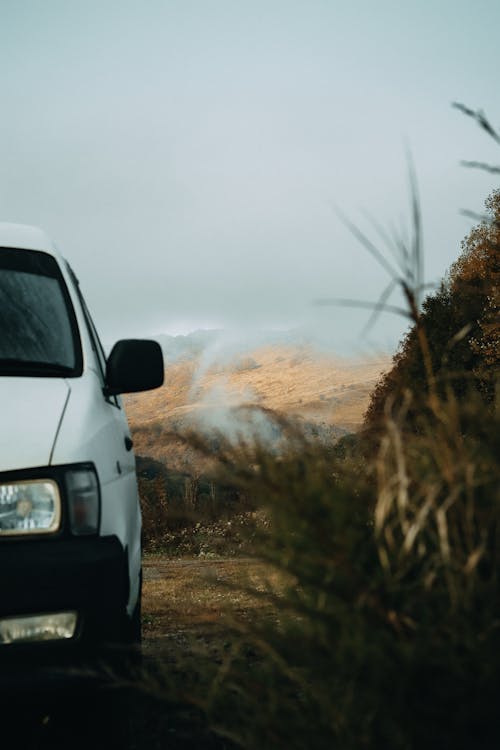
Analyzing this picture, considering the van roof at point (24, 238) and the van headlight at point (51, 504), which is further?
the van roof at point (24, 238)

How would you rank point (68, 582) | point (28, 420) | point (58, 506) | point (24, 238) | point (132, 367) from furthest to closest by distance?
1. point (24, 238)
2. point (132, 367)
3. point (28, 420)
4. point (58, 506)
5. point (68, 582)

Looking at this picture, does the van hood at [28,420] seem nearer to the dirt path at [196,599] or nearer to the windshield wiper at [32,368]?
the windshield wiper at [32,368]

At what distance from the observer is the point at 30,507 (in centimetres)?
297

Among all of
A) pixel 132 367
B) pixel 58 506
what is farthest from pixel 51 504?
pixel 132 367

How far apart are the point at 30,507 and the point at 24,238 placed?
1923mm

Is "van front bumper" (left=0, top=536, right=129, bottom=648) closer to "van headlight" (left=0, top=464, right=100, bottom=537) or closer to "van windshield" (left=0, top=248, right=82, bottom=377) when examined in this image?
"van headlight" (left=0, top=464, right=100, bottom=537)

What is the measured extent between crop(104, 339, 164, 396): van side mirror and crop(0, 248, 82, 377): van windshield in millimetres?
170

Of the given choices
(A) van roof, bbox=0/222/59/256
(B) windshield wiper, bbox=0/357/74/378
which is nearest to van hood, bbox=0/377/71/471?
(B) windshield wiper, bbox=0/357/74/378

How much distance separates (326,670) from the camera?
89.3 inches

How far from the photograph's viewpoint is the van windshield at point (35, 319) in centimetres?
373

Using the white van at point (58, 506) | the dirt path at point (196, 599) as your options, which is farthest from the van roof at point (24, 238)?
the dirt path at point (196, 599)

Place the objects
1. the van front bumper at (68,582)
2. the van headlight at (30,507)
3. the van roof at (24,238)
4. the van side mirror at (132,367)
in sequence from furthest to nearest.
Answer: the van roof at (24,238) → the van side mirror at (132,367) → the van headlight at (30,507) → the van front bumper at (68,582)

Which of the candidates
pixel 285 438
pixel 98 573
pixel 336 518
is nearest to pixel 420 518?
pixel 336 518

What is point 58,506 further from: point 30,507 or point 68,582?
point 68,582
